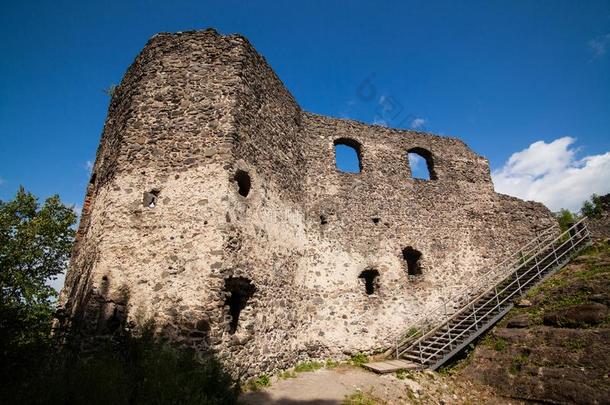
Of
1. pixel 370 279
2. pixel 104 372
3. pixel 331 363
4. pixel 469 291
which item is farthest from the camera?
pixel 469 291

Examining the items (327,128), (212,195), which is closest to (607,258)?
(327,128)

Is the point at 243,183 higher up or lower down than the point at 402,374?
higher up

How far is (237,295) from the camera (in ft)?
26.5

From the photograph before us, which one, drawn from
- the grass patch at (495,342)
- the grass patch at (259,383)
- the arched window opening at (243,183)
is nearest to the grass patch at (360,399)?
the grass patch at (259,383)

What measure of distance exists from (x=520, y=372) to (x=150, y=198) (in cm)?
951

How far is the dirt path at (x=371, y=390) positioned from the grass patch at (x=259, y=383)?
0.15 meters

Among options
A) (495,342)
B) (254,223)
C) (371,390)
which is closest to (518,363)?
(495,342)

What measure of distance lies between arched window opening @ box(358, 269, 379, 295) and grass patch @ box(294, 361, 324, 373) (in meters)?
3.00

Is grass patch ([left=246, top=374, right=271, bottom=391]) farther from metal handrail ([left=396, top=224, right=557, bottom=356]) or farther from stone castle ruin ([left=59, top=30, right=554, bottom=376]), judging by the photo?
metal handrail ([left=396, top=224, right=557, bottom=356])

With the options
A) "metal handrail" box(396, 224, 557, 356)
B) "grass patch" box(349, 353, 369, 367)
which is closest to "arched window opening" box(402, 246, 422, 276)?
"metal handrail" box(396, 224, 557, 356)

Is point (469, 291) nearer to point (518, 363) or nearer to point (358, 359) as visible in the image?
point (518, 363)

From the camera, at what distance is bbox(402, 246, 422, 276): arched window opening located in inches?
496

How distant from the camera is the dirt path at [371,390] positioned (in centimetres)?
704

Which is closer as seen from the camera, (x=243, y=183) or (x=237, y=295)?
(x=237, y=295)
